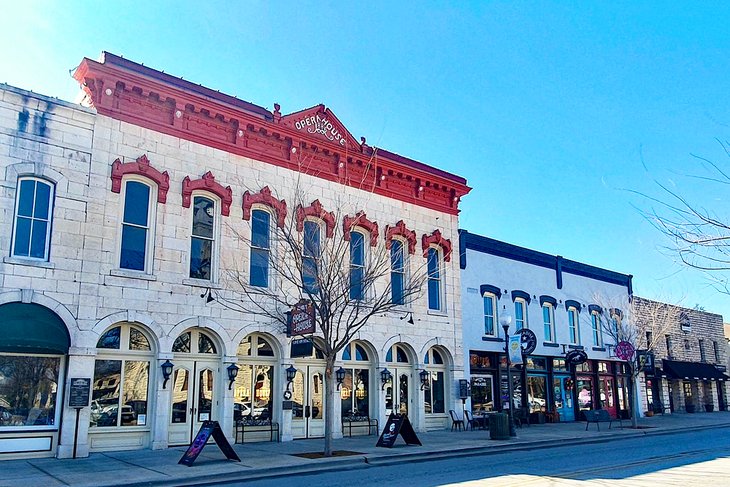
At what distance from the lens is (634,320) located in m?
33.3

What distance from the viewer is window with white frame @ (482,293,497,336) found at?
1075 inches

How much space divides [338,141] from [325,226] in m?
3.15

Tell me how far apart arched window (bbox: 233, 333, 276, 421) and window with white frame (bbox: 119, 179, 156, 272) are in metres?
3.95

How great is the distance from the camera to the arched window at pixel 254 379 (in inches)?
735

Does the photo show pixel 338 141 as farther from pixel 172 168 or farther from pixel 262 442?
pixel 262 442

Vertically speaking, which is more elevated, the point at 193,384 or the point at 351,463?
the point at 193,384

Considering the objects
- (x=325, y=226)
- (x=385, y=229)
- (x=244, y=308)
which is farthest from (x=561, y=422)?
(x=244, y=308)

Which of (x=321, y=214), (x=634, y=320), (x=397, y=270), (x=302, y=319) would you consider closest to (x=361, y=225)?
(x=321, y=214)

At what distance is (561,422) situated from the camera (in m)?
29.2

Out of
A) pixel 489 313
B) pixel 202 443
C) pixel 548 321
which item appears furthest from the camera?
pixel 548 321

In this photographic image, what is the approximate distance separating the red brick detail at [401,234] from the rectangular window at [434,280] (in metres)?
1.26


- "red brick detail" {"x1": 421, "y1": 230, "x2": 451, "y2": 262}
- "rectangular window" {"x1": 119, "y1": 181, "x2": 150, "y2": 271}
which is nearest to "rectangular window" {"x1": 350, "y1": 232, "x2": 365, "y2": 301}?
"red brick detail" {"x1": 421, "y1": 230, "x2": 451, "y2": 262}

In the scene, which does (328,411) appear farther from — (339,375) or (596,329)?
(596,329)

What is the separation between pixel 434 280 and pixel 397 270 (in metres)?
2.41
